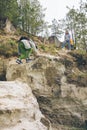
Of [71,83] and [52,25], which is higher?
[52,25]

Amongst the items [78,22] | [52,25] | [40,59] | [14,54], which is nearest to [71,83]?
[40,59]

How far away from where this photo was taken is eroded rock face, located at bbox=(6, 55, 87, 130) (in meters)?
21.5

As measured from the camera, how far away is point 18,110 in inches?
606

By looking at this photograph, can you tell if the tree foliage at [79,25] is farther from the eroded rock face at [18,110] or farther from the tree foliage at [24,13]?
the eroded rock face at [18,110]

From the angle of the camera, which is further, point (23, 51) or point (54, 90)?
point (54, 90)

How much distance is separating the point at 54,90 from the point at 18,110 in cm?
679

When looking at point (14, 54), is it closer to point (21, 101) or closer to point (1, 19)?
point (21, 101)

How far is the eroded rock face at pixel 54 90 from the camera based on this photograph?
21.5 m

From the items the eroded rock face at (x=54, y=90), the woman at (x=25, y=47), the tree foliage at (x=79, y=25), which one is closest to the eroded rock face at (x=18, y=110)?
the woman at (x=25, y=47)

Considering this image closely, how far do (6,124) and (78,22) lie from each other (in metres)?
24.8

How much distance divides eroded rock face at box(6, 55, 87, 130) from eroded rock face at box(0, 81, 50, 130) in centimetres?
362

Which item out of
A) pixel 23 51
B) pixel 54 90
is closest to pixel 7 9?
pixel 23 51

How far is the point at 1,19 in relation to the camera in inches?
1623

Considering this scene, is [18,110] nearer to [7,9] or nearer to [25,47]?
[25,47]
